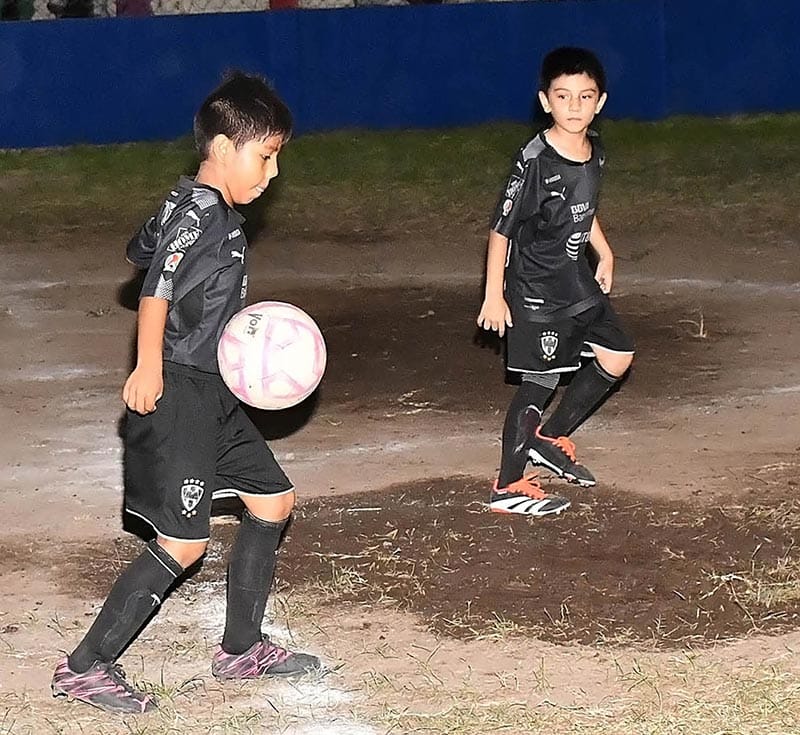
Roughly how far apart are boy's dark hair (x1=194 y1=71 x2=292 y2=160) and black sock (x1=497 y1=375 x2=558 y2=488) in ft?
6.28

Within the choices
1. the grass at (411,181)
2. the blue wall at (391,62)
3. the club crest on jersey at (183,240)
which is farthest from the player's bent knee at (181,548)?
the blue wall at (391,62)

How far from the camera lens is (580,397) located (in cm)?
594

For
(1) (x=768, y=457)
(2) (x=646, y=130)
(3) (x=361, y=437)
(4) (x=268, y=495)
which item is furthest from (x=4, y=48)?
(4) (x=268, y=495)

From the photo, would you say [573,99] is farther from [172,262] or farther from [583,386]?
[172,262]

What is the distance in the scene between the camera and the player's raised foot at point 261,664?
433cm

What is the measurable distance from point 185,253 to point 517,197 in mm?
1738

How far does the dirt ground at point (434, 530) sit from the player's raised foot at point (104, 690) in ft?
0.15

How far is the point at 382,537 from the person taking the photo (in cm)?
546

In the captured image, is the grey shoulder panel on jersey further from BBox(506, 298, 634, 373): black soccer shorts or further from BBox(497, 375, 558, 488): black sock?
BBox(497, 375, 558, 488): black sock

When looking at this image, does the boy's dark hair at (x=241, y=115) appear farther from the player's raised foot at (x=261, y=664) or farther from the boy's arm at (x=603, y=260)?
the boy's arm at (x=603, y=260)

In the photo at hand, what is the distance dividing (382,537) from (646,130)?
1033 centimetres

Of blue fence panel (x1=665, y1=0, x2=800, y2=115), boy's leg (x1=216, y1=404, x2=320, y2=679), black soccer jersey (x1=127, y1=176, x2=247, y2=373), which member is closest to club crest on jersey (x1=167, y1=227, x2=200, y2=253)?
black soccer jersey (x1=127, y1=176, x2=247, y2=373)

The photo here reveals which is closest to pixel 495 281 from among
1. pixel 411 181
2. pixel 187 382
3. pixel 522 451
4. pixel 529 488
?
pixel 522 451

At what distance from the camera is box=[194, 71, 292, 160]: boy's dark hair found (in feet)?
13.2
